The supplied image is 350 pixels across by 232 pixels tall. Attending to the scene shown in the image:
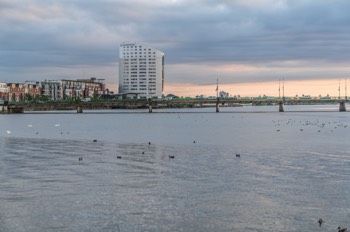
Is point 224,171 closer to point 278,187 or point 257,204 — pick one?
point 278,187

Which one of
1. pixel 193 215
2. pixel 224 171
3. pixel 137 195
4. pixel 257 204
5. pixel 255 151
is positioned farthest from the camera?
pixel 255 151

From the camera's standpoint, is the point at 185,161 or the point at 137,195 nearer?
the point at 137,195

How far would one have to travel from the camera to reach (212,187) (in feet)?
128

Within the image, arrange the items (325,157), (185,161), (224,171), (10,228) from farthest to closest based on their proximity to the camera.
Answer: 1. (325,157)
2. (185,161)
3. (224,171)
4. (10,228)

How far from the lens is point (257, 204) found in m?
33.0

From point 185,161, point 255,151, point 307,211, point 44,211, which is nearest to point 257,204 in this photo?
point 307,211

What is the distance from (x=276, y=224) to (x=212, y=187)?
10915 mm

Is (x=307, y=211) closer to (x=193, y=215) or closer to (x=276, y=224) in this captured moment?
(x=276, y=224)

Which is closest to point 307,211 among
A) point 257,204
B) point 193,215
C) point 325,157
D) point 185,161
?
point 257,204

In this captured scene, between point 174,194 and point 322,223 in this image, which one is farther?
point 174,194

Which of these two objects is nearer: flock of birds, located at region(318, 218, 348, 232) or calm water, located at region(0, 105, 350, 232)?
flock of birds, located at region(318, 218, 348, 232)

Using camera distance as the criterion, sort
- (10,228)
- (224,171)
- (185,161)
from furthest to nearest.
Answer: (185,161), (224,171), (10,228)

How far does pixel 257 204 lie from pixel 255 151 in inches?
1445

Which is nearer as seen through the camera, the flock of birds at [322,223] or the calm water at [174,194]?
the flock of birds at [322,223]
